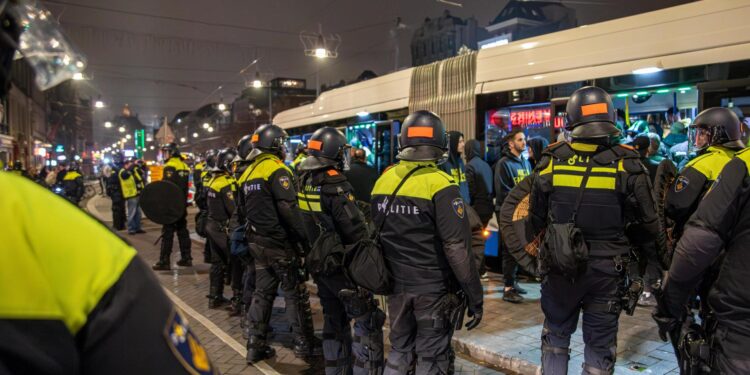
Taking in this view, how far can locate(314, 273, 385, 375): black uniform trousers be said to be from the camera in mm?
4164

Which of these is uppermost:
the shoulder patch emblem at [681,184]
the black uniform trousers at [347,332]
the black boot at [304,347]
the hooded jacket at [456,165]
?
the hooded jacket at [456,165]

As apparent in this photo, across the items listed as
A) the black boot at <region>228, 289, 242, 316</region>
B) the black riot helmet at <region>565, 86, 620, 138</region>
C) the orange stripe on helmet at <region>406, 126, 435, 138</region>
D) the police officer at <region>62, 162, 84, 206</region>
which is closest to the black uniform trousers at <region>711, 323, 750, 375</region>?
the black riot helmet at <region>565, 86, 620, 138</region>

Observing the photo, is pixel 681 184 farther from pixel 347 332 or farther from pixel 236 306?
pixel 236 306

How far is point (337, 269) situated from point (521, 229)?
1.53m

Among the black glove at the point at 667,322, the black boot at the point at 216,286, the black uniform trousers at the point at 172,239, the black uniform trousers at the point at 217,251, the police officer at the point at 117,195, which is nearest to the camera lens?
the black glove at the point at 667,322

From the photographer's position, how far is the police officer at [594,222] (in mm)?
3701

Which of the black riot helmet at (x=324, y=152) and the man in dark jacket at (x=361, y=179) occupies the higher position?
the black riot helmet at (x=324, y=152)

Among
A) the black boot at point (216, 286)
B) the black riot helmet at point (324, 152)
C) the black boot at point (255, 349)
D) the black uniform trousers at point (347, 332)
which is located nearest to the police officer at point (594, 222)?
the black uniform trousers at point (347, 332)

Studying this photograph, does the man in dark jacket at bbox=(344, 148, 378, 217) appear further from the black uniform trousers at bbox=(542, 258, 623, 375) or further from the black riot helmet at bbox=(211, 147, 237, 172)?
the black riot helmet at bbox=(211, 147, 237, 172)

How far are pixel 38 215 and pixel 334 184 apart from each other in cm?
358

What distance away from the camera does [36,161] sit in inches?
1485

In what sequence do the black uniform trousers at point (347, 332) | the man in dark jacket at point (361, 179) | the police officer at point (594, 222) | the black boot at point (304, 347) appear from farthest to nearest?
the man in dark jacket at point (361, 179)
the black boot at point (304, 347)
the black uniform trousers at point (347, 332)
the police officer at point (594, 222)

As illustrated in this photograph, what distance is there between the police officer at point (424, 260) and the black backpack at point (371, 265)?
0.03 m

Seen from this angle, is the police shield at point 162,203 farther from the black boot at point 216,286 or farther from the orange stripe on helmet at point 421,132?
the orange stripe on helmet at point 421,132
